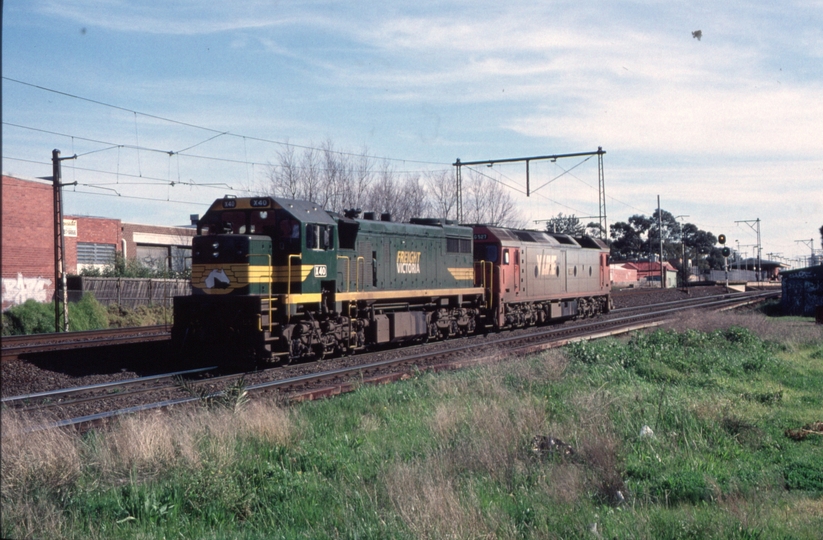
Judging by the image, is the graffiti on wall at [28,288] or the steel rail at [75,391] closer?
the steel rail at [75,391]

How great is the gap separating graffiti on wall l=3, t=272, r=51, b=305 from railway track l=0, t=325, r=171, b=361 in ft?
41.7

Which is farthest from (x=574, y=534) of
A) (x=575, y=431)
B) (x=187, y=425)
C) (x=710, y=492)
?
(x=187, y=425)

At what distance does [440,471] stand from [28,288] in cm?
3363

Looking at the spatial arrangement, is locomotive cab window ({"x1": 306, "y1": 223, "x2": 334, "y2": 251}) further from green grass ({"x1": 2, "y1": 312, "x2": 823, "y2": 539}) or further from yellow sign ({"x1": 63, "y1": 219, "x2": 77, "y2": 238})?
yellow sign ({"x1": 63, "y1": 219, "x2": 77, "y2": 238})

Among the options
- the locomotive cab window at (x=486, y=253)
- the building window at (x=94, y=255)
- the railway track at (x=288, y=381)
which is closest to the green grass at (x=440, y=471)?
the railway track at (x=288, y=381)

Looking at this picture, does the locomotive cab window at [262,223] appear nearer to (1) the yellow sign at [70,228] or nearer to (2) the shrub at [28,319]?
(2) the shrub at [28,319]

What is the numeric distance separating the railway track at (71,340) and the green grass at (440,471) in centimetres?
933

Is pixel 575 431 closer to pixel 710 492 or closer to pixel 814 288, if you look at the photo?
pixel 710 492

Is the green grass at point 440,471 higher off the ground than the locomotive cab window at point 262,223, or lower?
lower

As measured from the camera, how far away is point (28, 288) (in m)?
35.2

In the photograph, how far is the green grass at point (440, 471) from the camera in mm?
6293

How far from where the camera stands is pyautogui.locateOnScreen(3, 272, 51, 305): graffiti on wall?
33.4 metres

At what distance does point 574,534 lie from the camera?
6.11m

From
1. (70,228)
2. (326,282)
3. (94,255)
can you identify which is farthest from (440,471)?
(94,255)
